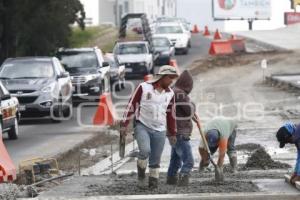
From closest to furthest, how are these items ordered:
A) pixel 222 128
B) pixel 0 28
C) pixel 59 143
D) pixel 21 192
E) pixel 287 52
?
pixel 21 192 → pixel 222 128 → pixel 59 143 → pixel 0 28 → pixel 287 52

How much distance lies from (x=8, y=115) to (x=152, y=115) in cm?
896

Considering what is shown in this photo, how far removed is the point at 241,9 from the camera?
86.6 meters

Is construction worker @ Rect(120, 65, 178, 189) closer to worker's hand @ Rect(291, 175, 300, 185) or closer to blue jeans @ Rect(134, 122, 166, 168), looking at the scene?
blue jeans @ Rect(134, 122, 166, 168)

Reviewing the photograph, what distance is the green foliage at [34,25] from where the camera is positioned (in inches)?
1416

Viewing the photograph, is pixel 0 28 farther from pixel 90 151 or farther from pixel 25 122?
pixel 90 151

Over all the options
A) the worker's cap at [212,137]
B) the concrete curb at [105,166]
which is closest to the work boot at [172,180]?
the worker's cap at [212,137]

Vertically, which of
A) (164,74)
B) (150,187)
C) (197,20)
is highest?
(164,74)

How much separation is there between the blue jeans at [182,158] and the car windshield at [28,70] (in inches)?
525

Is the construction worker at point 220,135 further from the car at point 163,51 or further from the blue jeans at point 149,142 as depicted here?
the car at point 163,51

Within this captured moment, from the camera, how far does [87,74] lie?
29.7m

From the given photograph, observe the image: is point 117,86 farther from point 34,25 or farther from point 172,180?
point 172,180

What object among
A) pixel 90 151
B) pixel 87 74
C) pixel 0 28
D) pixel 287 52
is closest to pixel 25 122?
pixel 87 74

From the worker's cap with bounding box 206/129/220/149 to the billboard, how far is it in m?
73.9

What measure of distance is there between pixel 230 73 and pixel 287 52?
828cm
